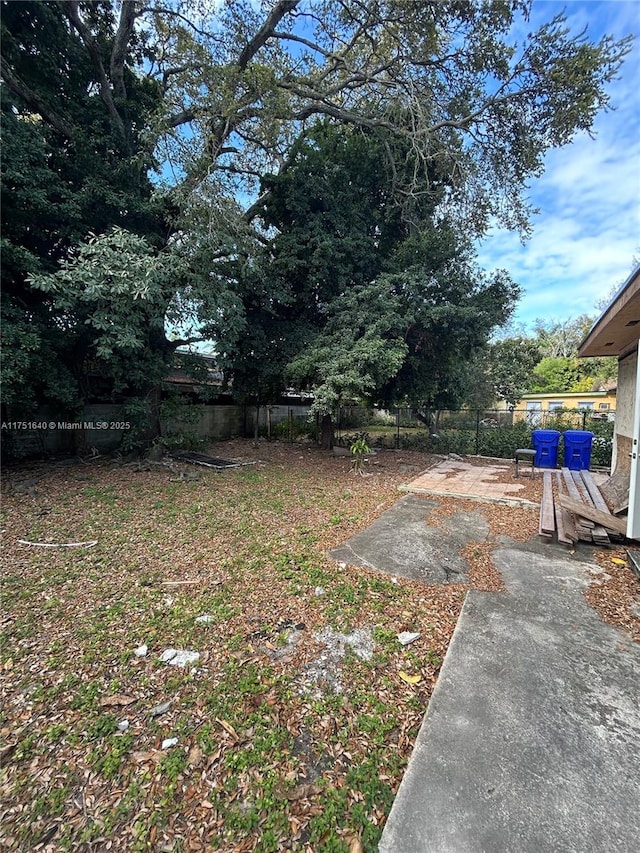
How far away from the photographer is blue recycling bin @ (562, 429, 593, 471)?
27.2 ft

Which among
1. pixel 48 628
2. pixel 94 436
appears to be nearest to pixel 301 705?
pixel 48 628

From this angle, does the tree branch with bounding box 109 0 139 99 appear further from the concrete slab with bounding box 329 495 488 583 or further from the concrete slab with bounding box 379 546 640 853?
the concrete slab with bounding box 379 546 640 853

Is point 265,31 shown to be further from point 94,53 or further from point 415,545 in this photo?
point 415,545

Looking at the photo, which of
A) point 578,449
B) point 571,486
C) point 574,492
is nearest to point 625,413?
point 571,486

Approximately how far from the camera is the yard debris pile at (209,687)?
1.48 m

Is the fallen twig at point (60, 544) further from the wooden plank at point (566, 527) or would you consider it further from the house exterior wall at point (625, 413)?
the house exterior wall at point (625, 413)

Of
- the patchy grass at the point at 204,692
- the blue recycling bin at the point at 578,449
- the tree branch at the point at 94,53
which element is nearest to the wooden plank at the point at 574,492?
the blue recycling bin at the point at 578,449

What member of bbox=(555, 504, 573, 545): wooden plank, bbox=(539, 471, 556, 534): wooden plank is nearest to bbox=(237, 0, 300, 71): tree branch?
bbox=(539, 471, 556, 534): wooden plank

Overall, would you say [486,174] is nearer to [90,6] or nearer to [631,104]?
[631,104]

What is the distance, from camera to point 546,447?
28.5ft

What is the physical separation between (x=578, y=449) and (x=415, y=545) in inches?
256

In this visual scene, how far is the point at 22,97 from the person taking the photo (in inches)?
→ 240

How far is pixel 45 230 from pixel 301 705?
8183 mm

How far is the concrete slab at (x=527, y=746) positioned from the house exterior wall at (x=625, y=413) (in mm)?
4583
